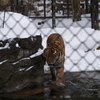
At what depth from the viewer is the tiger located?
11.3 ft

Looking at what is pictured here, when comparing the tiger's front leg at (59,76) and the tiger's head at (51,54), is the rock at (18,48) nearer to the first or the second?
the tiger's head at (51,54)

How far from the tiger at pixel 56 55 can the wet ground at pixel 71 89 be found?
162 millimetres

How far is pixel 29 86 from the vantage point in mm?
3494

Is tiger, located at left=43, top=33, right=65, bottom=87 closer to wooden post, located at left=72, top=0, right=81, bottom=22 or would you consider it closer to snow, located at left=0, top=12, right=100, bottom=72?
snow, located at left=0, top=12, right=100, bottom=72

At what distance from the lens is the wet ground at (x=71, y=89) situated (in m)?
3.13

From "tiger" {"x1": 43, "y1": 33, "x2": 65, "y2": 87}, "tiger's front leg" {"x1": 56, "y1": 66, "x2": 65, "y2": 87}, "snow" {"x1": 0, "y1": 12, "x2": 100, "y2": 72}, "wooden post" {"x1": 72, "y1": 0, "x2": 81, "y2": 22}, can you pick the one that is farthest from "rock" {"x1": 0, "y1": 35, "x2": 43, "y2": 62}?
"wooden post" {"x1": 72, "y1": 0, "x2": 81, "y2": 22}

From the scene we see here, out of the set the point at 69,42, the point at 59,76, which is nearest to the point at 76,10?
the point at 69,42

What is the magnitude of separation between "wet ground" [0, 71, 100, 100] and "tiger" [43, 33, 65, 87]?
0.53 ft

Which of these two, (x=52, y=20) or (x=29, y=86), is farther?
(x=52, y=20)

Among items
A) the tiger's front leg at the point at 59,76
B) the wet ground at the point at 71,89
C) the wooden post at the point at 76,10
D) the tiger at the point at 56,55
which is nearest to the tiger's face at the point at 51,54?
the tiger at the point at 56,55

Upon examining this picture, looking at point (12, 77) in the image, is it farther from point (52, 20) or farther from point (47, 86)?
point (52, 20)

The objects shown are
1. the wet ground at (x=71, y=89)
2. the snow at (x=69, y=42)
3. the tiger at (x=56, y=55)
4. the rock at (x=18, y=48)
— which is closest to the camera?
the wet ground at (x=71, y=89)

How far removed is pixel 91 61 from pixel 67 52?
0.68 m

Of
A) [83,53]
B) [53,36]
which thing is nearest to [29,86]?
[53,36]
